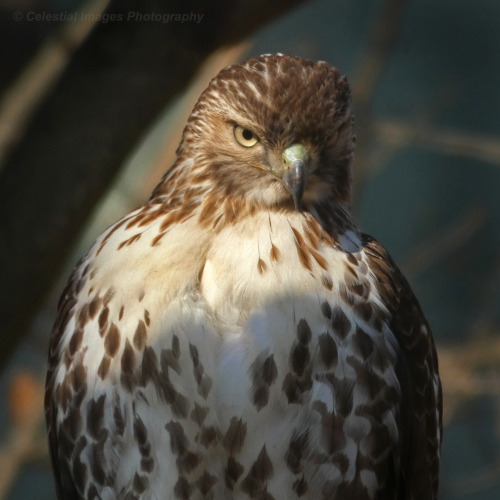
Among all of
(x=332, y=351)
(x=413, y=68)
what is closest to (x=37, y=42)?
(x=332, y=351)

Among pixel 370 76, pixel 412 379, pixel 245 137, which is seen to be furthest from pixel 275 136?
pixel 370 76

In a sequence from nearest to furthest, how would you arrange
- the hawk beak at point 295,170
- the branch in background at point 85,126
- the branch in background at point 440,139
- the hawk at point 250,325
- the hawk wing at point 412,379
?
the hawk beak at point 295,170, the hawk at point 250,325, the hawk wing at point 412,379, the branch in background at point 85,126, the branch in background at point 440,139

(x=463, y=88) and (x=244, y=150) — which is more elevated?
(x=463, y=88)

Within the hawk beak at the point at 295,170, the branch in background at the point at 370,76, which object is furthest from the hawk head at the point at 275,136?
the branch in background at the point at 370,76

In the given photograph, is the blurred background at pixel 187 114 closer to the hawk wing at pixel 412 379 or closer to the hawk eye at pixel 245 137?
the hawk eye at pixel 245 137

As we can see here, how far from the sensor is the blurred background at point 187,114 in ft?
11.5

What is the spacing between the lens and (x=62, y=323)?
325 cm

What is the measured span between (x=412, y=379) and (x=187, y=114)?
86.4 inches

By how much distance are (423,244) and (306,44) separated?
1.15 m

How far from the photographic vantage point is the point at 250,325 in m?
2.97

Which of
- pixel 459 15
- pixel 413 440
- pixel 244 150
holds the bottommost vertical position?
pixel 413 440

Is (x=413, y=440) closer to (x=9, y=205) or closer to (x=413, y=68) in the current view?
(x=9, y=205)

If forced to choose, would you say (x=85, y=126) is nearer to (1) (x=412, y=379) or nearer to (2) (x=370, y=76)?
(1) (x=412, y=379)

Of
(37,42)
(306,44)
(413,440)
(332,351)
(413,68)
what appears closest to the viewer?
(332,351)
